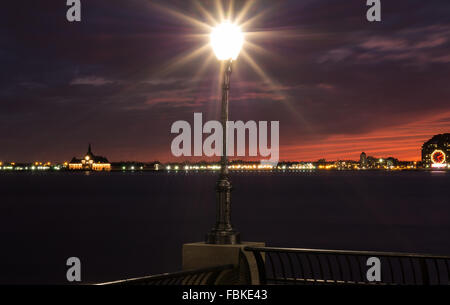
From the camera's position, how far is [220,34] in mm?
13664

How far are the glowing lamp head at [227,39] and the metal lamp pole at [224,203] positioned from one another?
27 cm

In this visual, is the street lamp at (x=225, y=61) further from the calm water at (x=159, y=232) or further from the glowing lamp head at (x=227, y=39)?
the calm water at (x=159, y=232)

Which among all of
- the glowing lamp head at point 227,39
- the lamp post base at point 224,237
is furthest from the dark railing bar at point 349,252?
the glowing lamp head at point 227,39

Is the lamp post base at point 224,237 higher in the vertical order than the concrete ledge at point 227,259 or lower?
higher

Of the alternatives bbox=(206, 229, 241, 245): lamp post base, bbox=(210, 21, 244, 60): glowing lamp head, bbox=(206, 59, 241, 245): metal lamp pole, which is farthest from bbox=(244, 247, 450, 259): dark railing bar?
bbox=(210, 21, 244, 60): glowing lamp head

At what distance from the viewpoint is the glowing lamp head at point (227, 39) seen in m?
13.6

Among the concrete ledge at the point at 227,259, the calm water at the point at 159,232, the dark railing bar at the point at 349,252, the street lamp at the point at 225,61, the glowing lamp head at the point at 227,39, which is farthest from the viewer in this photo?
the calm water at the point at 159,232

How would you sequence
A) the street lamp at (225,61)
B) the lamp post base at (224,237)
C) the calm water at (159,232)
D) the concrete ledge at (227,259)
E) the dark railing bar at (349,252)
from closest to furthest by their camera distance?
1. the dark railing bar at (349,252)
2. the concrete ledge at (227,259)
3. the lamp post base at (224,237)
4. the street lamp at (225,61)
5. the calm water at (159,232)

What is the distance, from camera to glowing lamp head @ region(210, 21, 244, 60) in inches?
536

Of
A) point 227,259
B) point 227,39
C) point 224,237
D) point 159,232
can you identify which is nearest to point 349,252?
point 227,259

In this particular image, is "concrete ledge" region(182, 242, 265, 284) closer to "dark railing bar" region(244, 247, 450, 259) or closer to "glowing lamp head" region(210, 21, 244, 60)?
"dark railing bar" region(244, 247, 450, 259)

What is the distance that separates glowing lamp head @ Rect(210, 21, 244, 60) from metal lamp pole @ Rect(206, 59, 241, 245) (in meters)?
0.27

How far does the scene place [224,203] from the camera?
1352 cm
